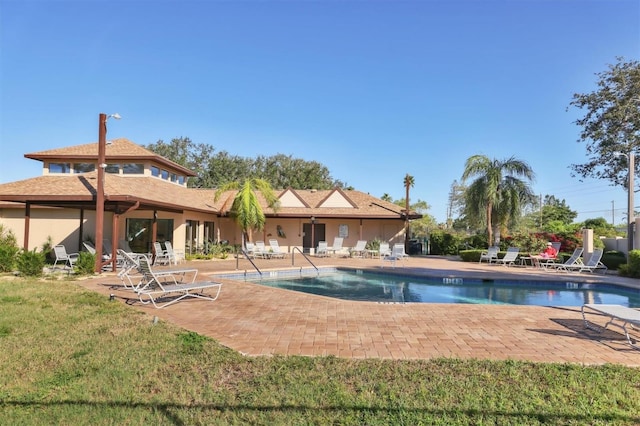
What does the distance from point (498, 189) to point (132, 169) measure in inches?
817

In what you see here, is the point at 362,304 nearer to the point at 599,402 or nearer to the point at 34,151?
the point at 599,402

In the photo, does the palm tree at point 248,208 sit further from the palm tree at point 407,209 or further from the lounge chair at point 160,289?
the lounge chair at point 160,289

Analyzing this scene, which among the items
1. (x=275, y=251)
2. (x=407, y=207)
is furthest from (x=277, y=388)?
(x=407, y=207)

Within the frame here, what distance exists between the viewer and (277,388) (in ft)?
11.5

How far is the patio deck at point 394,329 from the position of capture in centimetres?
459

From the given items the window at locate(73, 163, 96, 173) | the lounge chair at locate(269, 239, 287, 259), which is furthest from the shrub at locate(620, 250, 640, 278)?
the window at locate(73, 163, 96, 173)

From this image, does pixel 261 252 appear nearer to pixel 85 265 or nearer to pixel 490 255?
pixel 85 265

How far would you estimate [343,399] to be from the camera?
330 centimetres

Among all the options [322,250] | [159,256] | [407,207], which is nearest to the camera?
[159,256]

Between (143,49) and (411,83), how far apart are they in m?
12.1

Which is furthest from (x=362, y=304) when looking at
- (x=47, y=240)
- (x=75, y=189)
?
(x=47, y=240)

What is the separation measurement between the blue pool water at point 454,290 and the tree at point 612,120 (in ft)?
49.0

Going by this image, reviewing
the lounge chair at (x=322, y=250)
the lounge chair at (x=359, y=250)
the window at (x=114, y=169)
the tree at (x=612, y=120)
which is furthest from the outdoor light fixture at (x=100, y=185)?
the tree at (x=612, y=120)

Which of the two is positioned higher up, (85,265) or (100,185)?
(100,185)
